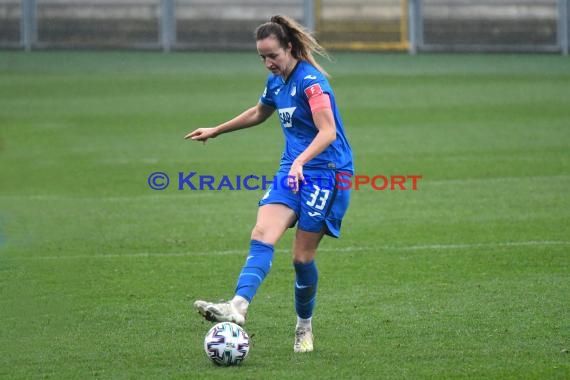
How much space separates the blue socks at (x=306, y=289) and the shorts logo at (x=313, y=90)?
43.0 inches

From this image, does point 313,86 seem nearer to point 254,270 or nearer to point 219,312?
point 254,270

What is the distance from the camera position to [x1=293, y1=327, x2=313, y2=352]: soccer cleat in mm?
7336

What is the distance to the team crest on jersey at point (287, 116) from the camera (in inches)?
289

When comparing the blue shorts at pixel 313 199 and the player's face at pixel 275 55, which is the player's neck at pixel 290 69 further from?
the blue shorts at pixel 313 199

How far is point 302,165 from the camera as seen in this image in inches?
271

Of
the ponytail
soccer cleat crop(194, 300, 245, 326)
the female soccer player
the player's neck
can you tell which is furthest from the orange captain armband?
soccer cleat crop(194, 300, 245, 326)

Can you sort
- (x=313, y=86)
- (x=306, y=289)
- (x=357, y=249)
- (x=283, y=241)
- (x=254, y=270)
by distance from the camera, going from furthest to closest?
(x=283, y=241) < (x=357, y=249) < (x=306, y=289) < (x=313, y=86) < (x=254, y=270)

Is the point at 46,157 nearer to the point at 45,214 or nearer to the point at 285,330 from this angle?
the point at 45,214

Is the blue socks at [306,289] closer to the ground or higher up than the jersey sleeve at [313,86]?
closer to the ground

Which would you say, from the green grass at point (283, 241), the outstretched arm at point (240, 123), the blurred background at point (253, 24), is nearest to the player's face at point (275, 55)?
the outstretched arm at point (240, 123)

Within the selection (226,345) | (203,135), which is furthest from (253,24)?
(226,345)

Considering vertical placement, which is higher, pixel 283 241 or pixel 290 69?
pixel 290 69

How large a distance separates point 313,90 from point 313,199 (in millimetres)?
687

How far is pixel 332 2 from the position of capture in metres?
31.1
